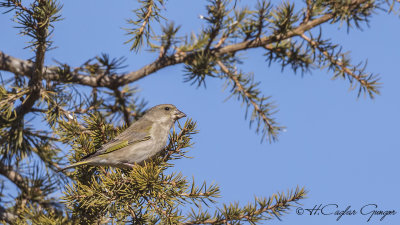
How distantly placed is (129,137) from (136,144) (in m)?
0.14

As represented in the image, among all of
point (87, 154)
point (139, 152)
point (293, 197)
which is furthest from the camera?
point (139, 152)

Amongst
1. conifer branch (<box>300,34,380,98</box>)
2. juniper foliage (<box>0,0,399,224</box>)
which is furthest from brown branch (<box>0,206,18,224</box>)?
conifer branch (<box>300,34,380,98</box>)

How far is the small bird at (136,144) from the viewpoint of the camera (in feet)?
13.9

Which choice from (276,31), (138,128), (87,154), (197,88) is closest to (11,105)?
(87,154)

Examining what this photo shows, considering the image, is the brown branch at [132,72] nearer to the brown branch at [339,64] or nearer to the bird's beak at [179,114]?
the brown branch at [339,64]

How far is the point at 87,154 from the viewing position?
4242 mm

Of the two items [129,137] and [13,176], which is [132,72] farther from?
[13,176]

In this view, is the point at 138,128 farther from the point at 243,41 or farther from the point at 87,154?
the point at 243,41

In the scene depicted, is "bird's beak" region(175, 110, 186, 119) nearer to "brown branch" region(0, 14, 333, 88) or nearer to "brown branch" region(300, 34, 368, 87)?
"brown branch" region(0, 14, 333, 88)

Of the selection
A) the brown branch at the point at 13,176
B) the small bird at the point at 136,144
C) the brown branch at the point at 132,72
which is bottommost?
the brown branch at the point at 13,176

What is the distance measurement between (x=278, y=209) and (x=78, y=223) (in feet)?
5.13

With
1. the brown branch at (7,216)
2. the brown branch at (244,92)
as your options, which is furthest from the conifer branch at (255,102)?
the brown branch at (7,216)

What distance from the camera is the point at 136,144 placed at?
16.3 feet

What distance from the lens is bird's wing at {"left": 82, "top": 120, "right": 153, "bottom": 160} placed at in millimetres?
4270
